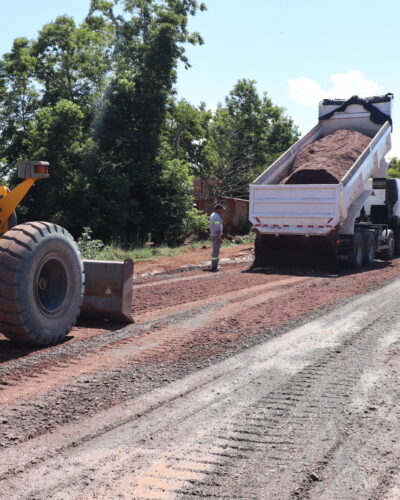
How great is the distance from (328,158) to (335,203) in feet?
6.69

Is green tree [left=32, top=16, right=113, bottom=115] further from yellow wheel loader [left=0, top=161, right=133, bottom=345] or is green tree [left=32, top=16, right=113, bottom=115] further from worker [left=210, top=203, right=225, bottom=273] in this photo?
yellow wheel loader [left=0, top=161, right=133, bottom=345]

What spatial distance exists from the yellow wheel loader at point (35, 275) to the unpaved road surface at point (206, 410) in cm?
28

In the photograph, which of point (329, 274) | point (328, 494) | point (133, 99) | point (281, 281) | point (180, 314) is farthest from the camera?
point (133, 99)

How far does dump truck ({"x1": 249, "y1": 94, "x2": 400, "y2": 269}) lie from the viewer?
50.0 feet

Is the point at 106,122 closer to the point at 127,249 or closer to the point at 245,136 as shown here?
the point at 127,249

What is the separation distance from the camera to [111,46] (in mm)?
26531

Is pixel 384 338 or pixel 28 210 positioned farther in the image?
pixel 28 210

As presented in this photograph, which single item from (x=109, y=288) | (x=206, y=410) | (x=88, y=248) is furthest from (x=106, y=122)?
(x=206, y=410)

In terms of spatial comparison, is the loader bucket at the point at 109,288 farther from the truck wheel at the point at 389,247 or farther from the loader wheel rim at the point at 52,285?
the truck wheel at the point at 389,247

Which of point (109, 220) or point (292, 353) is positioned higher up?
point (109, 220)

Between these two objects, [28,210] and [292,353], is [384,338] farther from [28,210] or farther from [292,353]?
[28,210]

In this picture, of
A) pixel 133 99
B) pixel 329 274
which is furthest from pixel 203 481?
pixel 133 99

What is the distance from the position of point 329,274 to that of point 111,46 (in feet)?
53.0

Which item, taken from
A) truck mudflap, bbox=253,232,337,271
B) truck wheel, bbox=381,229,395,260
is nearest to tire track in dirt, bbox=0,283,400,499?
truck mudflap, bbox=253,232,337,271
